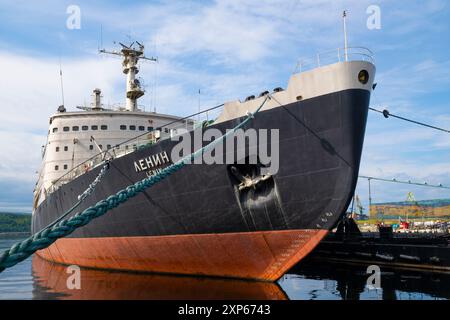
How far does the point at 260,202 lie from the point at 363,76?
14.1 ft

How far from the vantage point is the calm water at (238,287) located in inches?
425

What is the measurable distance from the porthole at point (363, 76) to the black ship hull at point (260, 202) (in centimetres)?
35

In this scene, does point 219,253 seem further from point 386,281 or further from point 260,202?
point 386,281

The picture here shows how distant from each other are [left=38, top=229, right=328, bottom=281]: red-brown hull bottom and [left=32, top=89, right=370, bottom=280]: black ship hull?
0.03 m

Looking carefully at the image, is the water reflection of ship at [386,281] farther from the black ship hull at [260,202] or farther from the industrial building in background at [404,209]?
the industrial building in background at [404,209]

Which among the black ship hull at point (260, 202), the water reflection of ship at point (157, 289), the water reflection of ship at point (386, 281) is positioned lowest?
the water reflection of ship at point (386, 281)

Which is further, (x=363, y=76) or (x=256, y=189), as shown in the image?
(x=256, y=189)

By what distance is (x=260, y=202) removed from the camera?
1112 centimetres

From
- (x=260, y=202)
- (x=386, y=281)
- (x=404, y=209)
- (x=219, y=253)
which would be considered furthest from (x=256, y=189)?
(x=404, y=209)

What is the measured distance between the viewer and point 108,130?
1997 centimetres

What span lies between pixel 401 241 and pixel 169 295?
41.0 feet

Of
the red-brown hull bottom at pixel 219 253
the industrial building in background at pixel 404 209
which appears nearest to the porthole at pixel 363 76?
the red-brown hull bottom at pixel 219 253

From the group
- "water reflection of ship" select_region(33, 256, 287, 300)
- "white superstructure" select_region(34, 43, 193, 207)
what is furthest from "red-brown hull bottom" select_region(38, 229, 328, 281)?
"white superstructure" select_region(34, 43, 193, 207)

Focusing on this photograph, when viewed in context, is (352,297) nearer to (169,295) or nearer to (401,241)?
(169,295)
